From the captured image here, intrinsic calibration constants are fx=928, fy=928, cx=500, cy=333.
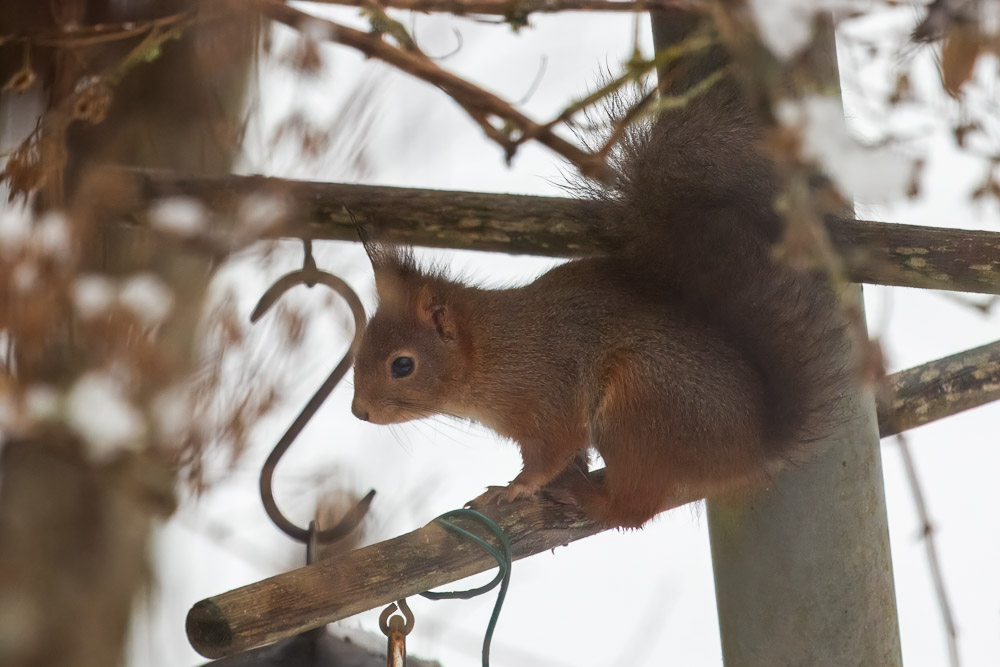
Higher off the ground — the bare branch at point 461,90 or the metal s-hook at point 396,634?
the bare branch at point 461,90

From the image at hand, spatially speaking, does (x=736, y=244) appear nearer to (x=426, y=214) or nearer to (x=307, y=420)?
(x=426, y=214)

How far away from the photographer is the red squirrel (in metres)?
1.16

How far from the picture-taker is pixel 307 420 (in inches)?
45.8

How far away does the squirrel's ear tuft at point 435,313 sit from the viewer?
136 cm

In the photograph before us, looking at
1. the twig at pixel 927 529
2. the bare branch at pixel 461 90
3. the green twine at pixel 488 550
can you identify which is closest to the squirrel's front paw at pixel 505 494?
the green twine at pixel 488 550

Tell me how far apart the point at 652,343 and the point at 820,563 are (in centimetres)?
35

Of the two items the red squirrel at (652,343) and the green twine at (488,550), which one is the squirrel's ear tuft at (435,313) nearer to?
the red squirrel at (652,343)

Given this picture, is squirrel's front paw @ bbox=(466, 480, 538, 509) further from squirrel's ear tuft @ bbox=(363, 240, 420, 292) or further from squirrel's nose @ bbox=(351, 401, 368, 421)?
squirrel's ear tuft @ bbox=(363, 240, 420, 292)

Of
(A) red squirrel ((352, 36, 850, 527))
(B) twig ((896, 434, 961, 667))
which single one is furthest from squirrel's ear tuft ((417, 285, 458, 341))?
(B) twig ((896, 434, 961, 667))

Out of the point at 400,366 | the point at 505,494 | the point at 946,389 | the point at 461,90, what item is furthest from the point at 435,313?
the point at 946,389


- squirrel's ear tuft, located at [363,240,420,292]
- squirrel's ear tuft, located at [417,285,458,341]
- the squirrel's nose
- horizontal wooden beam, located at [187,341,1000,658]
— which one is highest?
squirrel's ear tuft, located at [363,240,420,292]

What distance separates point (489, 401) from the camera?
1382mm

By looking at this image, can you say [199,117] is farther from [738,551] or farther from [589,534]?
[738,551]

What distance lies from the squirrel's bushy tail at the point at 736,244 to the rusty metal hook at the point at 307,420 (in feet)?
1.29
